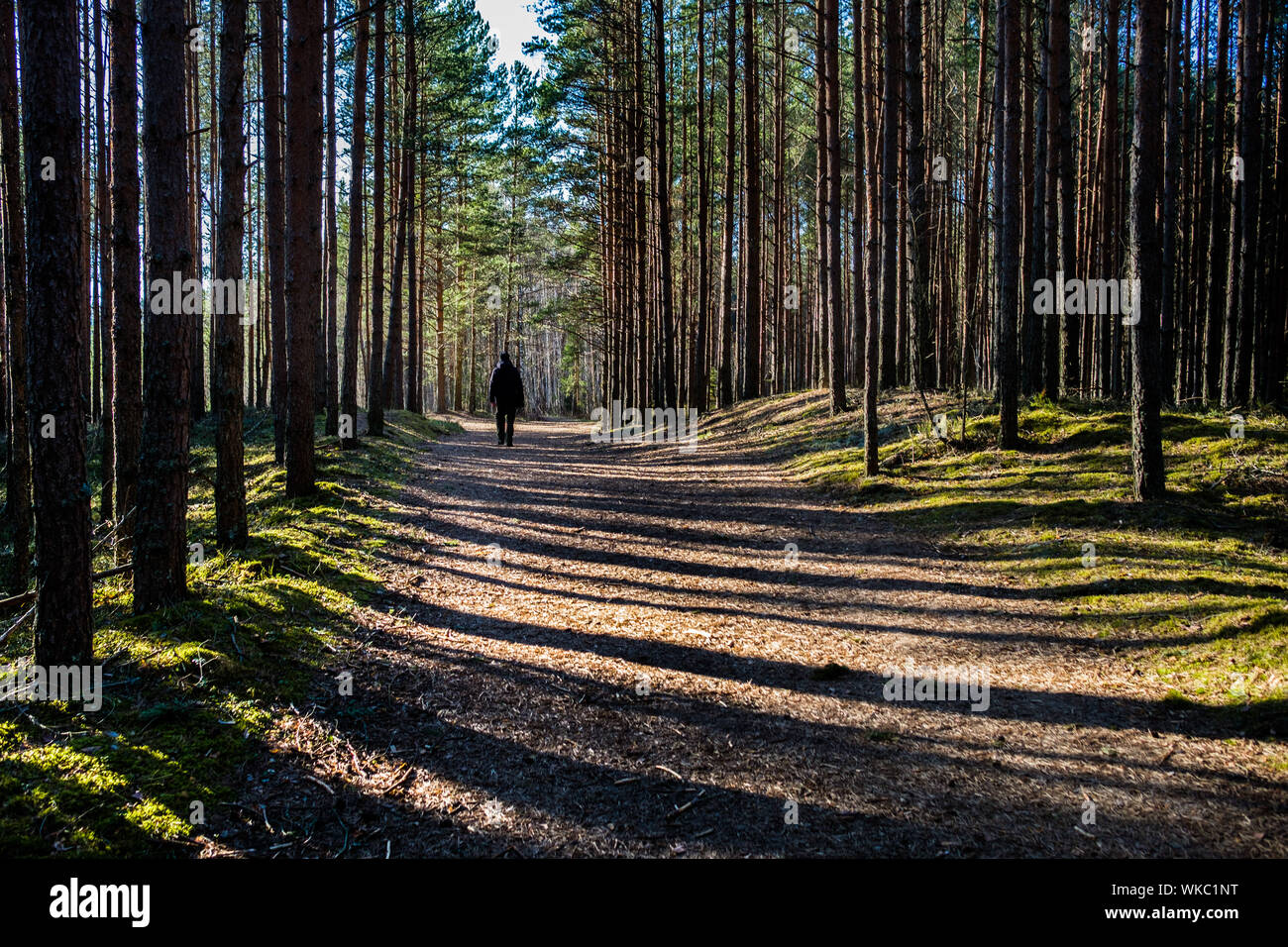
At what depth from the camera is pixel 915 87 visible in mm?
13320

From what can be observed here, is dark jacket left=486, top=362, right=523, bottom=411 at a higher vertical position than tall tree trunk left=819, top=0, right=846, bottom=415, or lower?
lower

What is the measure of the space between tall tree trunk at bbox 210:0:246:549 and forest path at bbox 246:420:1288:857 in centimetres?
155

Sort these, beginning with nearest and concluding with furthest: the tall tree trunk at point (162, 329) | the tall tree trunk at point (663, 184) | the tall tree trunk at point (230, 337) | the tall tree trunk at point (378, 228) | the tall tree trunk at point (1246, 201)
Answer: the tall tree trunk at point (162, 329), the tall tree trunk at point (230, 337), the tall tree trunk at point (1246, 201), the tall tree trunk at point (378, 228), the tall tree trunk at point (663, 184)

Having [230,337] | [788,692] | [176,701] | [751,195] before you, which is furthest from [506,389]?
[176,701]

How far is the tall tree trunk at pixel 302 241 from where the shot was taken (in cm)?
927

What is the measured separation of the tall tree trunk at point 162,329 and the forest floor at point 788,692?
0.85 m

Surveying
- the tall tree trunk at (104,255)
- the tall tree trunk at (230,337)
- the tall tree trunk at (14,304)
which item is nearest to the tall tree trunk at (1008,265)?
the tall tree trunk at (230,337)

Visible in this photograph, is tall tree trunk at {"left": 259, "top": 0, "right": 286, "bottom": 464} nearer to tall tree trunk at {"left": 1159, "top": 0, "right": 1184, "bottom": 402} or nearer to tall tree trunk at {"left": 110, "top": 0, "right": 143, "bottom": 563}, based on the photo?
tall tree trunk at {"left": 110, "top": 0, "right": 143, "bottom": 563}

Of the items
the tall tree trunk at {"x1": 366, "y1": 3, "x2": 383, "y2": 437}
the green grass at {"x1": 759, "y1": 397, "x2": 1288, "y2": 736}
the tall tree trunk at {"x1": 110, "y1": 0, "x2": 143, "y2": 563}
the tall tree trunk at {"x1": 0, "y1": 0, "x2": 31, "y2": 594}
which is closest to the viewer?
the green grass at {"x1": 759, "y1": 397, "x2": 1288, "y2": 736}

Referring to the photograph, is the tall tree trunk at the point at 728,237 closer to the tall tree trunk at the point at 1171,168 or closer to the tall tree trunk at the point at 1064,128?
the tall tree trunk at the point at 1064,128

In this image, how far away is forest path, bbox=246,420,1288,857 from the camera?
324 centimetres

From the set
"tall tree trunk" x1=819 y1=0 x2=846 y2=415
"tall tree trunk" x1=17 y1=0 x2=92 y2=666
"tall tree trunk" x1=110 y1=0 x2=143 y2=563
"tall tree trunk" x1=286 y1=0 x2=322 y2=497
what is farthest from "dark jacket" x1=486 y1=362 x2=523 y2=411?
"tall tree trunk" x1=17 y1=0 x2=92 y2=666

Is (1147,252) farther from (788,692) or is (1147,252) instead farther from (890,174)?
(890,174)
